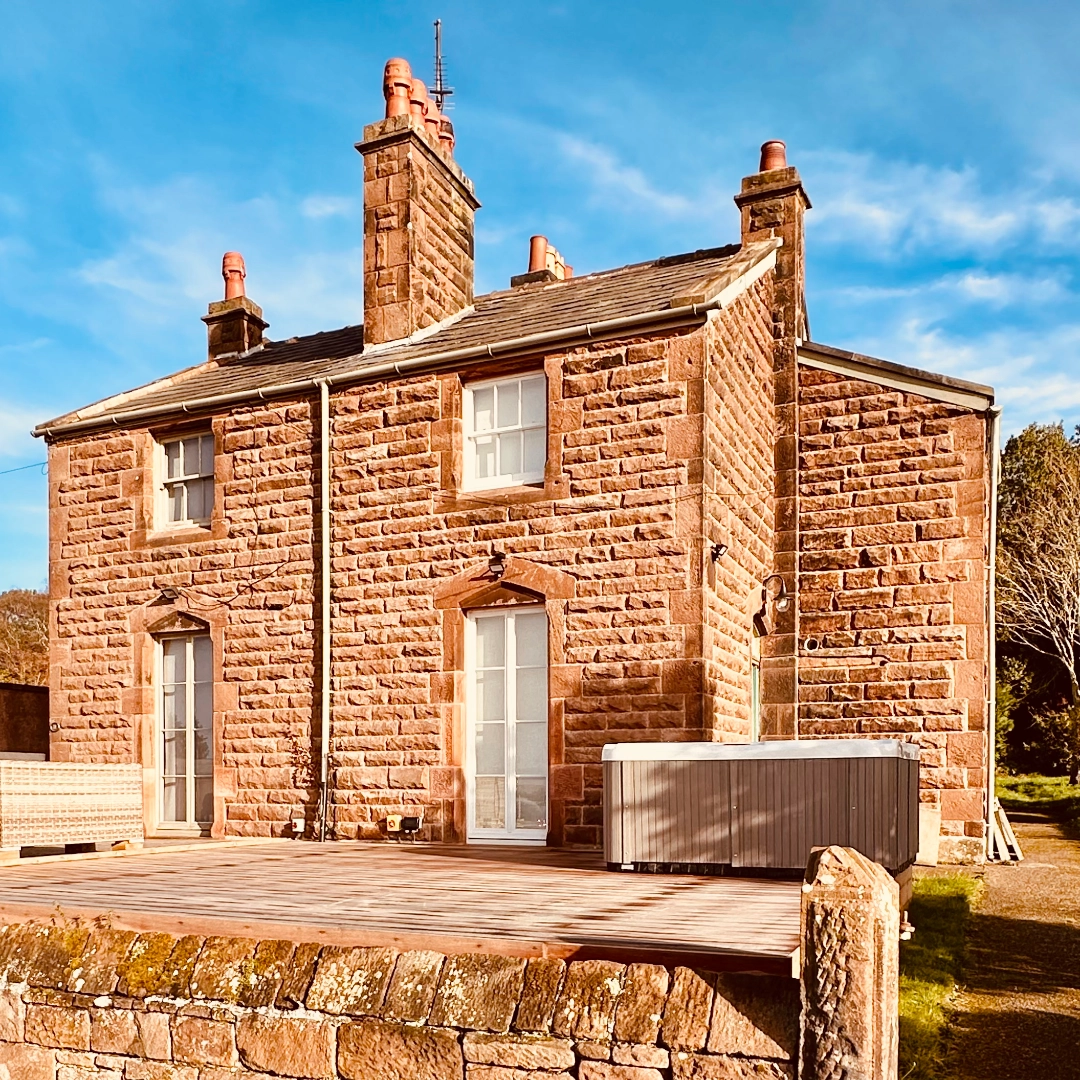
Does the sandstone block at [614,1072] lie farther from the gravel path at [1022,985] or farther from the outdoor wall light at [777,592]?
the outdoor wall light at [777,592]

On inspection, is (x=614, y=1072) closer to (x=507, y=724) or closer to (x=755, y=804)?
(x=755, y=804)

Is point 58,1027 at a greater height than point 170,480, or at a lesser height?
lesser

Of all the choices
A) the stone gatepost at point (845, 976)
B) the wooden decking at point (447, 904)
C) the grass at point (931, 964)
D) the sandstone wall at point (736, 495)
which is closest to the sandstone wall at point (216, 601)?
the wooden decking at point (447, 904)

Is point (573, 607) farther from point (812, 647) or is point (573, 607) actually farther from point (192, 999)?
point (192, 999)

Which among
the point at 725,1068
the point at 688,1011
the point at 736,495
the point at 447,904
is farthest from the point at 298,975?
the point at 736,495

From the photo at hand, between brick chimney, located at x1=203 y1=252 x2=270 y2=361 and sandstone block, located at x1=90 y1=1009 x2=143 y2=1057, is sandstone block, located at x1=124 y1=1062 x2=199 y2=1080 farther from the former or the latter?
brick chimney, located at x1=203 y1=252 x2=270 y2=361

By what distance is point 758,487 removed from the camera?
1327 cm

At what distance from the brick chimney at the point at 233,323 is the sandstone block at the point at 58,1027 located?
1227 cm

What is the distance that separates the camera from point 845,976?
4.34 metres

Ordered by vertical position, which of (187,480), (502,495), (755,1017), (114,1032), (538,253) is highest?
(538,253)

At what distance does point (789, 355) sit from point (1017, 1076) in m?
9.41

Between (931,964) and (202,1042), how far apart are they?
522cm

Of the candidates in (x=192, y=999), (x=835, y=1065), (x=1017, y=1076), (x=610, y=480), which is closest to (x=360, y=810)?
(x=610, y=480)

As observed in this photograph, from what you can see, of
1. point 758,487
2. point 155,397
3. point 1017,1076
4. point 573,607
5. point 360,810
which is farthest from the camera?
point 155,397
